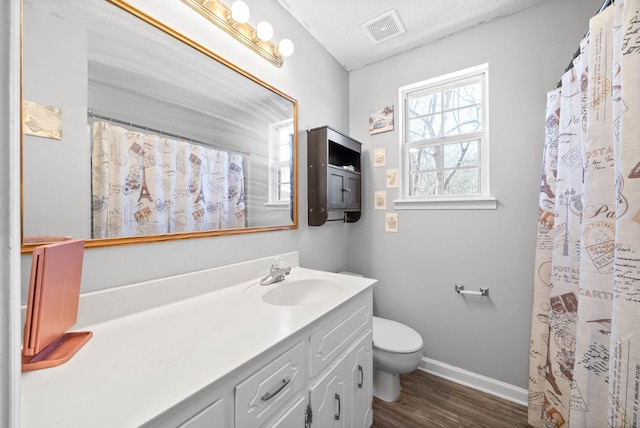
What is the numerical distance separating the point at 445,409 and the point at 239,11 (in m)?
2.41

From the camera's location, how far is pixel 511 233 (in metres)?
1.60

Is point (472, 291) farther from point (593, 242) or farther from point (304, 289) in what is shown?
point (304, 289)

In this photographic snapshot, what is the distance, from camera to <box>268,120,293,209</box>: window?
1.48m

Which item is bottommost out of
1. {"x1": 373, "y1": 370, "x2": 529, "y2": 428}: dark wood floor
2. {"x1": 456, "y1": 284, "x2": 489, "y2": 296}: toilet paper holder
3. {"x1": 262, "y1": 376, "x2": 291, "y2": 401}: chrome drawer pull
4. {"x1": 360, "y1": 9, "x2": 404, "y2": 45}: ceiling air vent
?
{"x1": 373, "y1": 370, "x2": 529, "y2": 428}: dark wood floor

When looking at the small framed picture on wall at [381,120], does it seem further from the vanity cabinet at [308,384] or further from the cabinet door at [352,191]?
the vanity cabinet at [308,384]

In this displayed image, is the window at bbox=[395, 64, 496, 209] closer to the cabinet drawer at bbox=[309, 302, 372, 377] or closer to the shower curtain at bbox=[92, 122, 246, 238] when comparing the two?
the cabinet drawer at bbox=[309, 302, 372, 377]

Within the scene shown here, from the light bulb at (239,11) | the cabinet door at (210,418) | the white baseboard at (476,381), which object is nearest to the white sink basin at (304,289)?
the cabinet door at (210,418)

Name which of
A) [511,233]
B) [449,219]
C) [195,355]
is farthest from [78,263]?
[511,233]

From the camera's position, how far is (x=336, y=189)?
5.73 feet

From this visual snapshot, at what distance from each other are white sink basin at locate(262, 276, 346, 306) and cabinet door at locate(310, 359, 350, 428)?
1.16 ft

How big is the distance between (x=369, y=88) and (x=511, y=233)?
1523 millimetres

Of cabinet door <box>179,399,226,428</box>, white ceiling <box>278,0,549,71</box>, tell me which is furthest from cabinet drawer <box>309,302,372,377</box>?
white ceiling <box>278,0,549,71</box>

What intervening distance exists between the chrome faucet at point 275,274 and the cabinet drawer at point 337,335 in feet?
1.32

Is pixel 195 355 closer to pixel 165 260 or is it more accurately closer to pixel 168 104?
pixel 165 260
